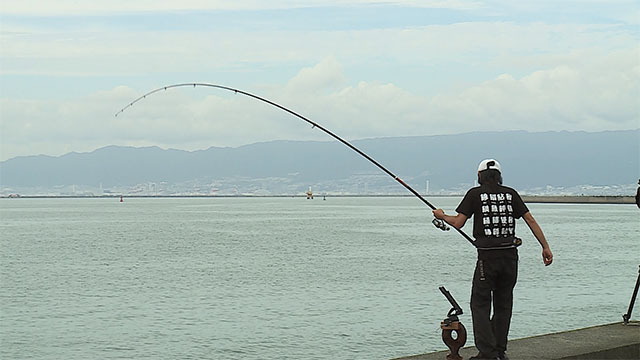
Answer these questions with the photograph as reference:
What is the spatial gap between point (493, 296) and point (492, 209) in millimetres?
753

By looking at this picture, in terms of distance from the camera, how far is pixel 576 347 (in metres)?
7.58

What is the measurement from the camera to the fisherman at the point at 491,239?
6.77 metres

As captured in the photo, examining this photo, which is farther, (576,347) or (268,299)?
(268,299)

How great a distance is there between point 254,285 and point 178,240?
30.2 metres

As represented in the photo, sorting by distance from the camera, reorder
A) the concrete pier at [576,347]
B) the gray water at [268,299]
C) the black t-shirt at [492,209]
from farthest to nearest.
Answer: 1. the gray water at [268,299]
2. the concrete pier at [576,347]
3. the black t-shirt at [492,209]

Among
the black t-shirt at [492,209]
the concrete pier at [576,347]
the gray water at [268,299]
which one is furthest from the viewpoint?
the gray water at [268,299]

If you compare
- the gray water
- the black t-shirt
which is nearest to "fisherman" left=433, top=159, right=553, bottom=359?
the black t-shirt

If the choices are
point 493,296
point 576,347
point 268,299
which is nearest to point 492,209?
point 493,296

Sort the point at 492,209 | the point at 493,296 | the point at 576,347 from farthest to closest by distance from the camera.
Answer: the point at 576,347 → the point at 493,296 → the point at 492,209

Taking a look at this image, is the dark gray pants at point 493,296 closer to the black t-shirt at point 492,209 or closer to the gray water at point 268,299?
the black t-shirt at point 492,209

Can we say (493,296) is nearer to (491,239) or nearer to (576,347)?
(491,239)

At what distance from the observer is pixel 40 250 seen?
47.7 metres

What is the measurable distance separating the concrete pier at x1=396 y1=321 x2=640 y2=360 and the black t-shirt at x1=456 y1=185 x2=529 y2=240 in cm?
117

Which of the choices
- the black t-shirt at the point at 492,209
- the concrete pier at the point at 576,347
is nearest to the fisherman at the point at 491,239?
the black t-shirt at the point at 492,209
